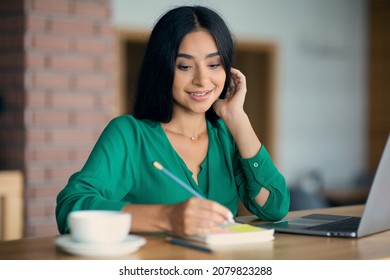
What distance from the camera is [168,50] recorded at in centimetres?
173

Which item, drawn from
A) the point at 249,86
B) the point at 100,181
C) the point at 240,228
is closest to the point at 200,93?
the point at 100,181

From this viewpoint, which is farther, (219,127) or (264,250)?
(219,127)

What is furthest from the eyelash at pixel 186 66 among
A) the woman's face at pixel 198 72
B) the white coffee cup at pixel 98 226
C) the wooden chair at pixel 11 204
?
the wooden chair at pixel 11 204

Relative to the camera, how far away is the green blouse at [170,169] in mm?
1738

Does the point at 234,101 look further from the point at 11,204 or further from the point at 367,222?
the point at 11,204

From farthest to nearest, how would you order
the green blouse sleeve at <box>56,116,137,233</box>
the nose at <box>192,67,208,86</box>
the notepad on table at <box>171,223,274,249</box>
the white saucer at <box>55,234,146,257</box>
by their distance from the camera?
the nose at <box>192,67,208,86</box> → the green blouse sleeve at <box>56,116,137,233</box> → the notepad on table at <box>171,223,274,249</box> → the white saucer at <box>55,234,146,257</box>

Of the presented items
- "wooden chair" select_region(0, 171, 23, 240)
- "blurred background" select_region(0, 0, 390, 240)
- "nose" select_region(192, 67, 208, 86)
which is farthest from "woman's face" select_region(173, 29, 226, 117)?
"wooden chair" select_region(0, 171, 23, 240)

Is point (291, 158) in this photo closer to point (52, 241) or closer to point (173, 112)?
point (173, 112)

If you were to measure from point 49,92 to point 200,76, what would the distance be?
206 centimetres

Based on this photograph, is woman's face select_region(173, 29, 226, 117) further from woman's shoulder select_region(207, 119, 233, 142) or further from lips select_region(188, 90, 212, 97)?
woman's shoulder select_region(207, 119, 233, 142)

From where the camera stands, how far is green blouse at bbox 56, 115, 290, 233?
1738 mm

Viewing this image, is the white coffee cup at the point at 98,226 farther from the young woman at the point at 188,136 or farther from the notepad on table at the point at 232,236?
the young woman at the point at 188,136

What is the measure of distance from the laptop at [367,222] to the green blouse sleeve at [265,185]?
2.9 inches

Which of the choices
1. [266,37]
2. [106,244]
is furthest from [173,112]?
[266,37]
